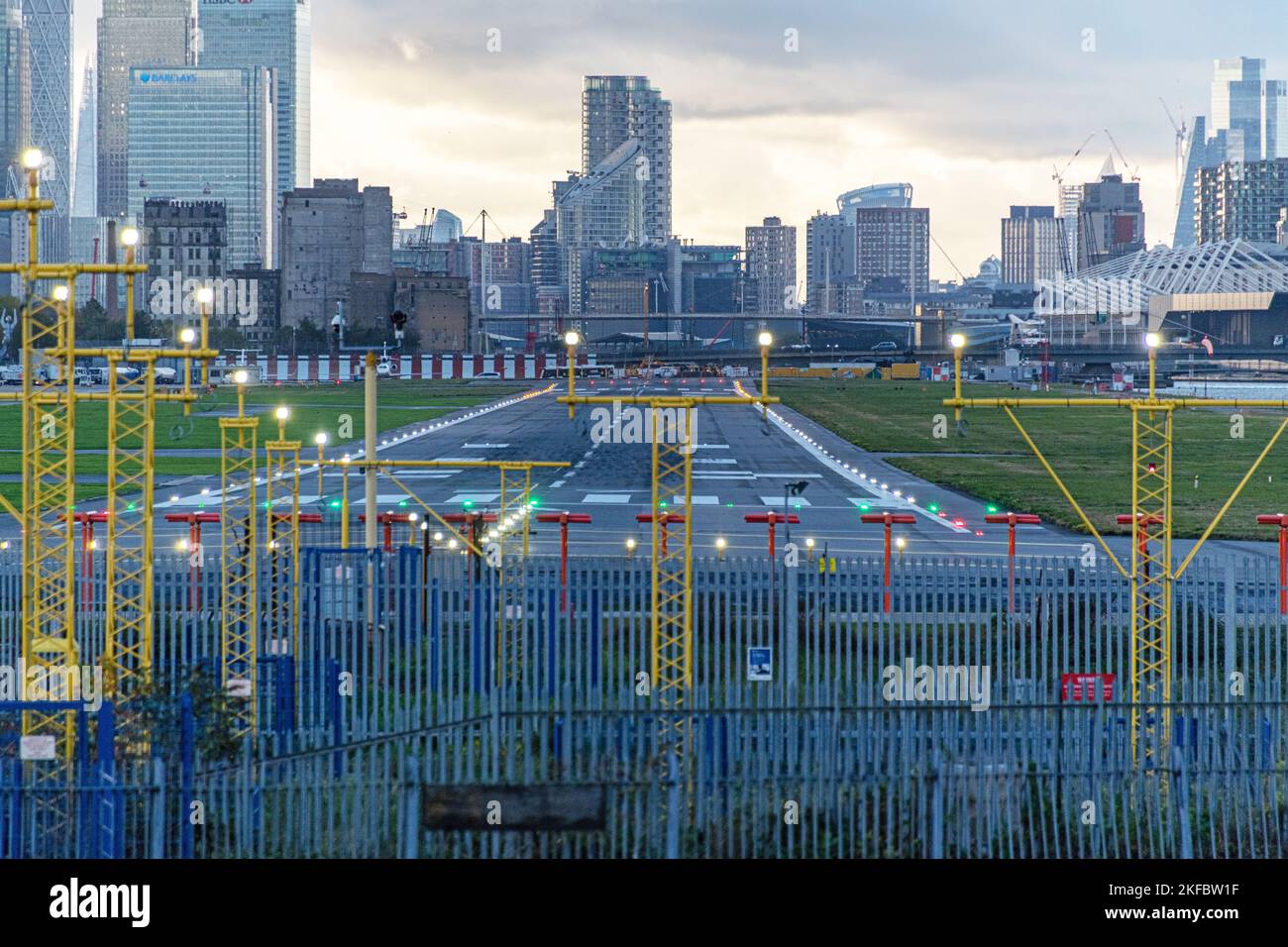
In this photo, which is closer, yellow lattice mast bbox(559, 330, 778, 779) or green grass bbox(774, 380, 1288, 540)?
yellow lattice mast bbox(559, 330, 778, 779)

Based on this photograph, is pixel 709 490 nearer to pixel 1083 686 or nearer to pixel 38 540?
pixel 1083 686

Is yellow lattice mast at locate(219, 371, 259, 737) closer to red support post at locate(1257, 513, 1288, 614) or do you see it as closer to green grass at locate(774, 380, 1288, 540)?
red support post at locate(1257, 513, 1288, 614)

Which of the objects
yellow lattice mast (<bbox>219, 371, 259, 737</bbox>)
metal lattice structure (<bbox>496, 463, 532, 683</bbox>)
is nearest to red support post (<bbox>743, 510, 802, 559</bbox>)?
metal lattice structure (<bbox>496, 463, 532, 683</bbox>)

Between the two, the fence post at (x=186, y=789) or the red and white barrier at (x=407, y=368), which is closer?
the fence post at (x=186, y=789)

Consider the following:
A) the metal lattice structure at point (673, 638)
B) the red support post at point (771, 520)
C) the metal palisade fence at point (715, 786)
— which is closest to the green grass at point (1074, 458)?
the red support post at point (771, 520)

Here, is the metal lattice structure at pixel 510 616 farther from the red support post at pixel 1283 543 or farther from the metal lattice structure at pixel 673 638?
the red support post at pixel 1283 543
